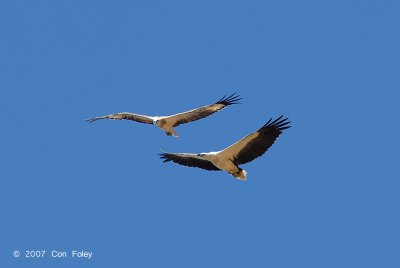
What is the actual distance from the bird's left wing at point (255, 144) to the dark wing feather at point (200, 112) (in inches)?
117

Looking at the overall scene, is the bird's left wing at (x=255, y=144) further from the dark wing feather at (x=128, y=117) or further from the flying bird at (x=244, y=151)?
the dark wing feather at (x=128, y=117)

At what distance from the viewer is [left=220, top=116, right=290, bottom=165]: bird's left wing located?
23.2 meters

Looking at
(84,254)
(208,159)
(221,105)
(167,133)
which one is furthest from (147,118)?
(84,254)

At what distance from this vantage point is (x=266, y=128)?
76.3 feet

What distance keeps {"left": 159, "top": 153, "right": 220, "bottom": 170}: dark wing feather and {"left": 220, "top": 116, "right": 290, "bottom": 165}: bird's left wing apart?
121 cm

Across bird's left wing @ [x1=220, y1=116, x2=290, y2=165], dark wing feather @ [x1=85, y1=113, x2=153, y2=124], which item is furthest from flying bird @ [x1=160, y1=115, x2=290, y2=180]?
dark wing feather @ [x1=85, y1=113, x2=153, y2=124]

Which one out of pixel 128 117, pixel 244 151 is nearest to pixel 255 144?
pixel 244 151

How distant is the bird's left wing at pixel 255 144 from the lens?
2325 cm

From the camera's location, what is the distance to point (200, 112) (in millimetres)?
26781

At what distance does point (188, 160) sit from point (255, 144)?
93.4 inches

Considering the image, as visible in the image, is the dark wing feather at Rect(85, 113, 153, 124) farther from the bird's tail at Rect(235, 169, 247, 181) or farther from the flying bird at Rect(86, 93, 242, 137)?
the bird's tail at Rect(235, 169, 247, 181)

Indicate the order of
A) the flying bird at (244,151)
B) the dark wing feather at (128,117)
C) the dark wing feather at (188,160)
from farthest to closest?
the dark wing feather at (128,117), the dark wing feather at (188,160), the flying bird at (244,151)

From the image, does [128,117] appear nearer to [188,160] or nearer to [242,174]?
[188,160]

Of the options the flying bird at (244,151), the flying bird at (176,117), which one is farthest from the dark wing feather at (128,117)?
the flying bird at (244,151)
